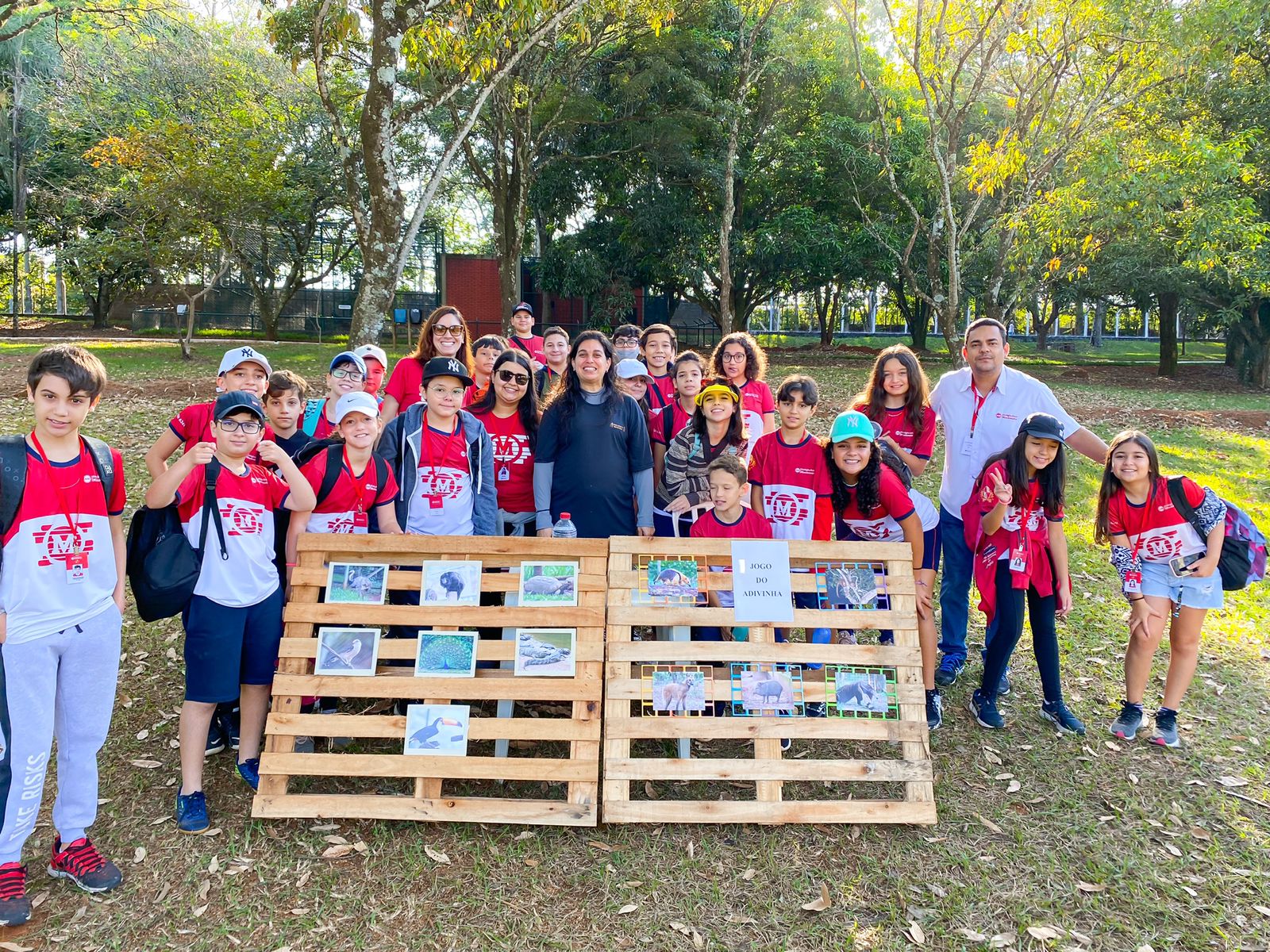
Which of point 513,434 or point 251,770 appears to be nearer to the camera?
point 251,770

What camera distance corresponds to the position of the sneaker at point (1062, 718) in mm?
4613

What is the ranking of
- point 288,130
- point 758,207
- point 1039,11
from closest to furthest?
1. point 1039,11
2. point 758,207
3. point 288,130

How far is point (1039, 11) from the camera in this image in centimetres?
1113

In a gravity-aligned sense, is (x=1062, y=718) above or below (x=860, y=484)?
below

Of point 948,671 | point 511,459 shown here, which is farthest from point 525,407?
point 948,671

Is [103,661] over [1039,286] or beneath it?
beneath

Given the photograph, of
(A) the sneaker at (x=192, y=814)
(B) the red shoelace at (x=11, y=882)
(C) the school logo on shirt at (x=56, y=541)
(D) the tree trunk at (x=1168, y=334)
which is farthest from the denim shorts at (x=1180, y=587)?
(D) the tree trunk at (x=1168, y=334)

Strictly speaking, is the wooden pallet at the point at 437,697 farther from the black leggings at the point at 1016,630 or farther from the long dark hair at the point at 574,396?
the black leggings at the point at 1016,630

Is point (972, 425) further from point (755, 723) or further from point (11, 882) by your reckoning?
point (11, 882)

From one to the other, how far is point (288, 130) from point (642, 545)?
2418 cm

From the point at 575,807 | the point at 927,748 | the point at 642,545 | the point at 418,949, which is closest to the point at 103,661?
the point at 418,949

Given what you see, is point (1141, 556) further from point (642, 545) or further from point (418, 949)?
point (418, 949)

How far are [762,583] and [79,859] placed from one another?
3.07 meters

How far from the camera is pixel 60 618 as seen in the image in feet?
10.1
